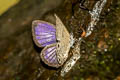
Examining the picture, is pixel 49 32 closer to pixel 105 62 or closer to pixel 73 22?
pixel 73 22

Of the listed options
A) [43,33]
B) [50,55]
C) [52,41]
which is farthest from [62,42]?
[43,33]

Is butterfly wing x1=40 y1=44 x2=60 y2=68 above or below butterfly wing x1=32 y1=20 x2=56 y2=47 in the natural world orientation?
below

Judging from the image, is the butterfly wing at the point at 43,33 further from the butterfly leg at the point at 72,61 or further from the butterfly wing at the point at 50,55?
the butterfly leg at the point at 72,61

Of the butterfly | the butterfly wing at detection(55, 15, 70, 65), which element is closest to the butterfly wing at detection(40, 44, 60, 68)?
the butterfly

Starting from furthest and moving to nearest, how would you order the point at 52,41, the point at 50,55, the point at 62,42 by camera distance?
the point at 52,41, the point at 50,55, the point at 62,42

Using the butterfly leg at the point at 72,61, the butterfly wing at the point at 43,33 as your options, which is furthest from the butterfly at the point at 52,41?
the butterfly leg at the point at 72,61

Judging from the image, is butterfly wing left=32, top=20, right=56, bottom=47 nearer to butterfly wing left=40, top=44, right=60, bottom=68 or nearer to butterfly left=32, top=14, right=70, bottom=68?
butterfly left=32, top=14, right=70, bottom=68

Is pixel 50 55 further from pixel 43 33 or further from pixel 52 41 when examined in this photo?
pixel 43 33
